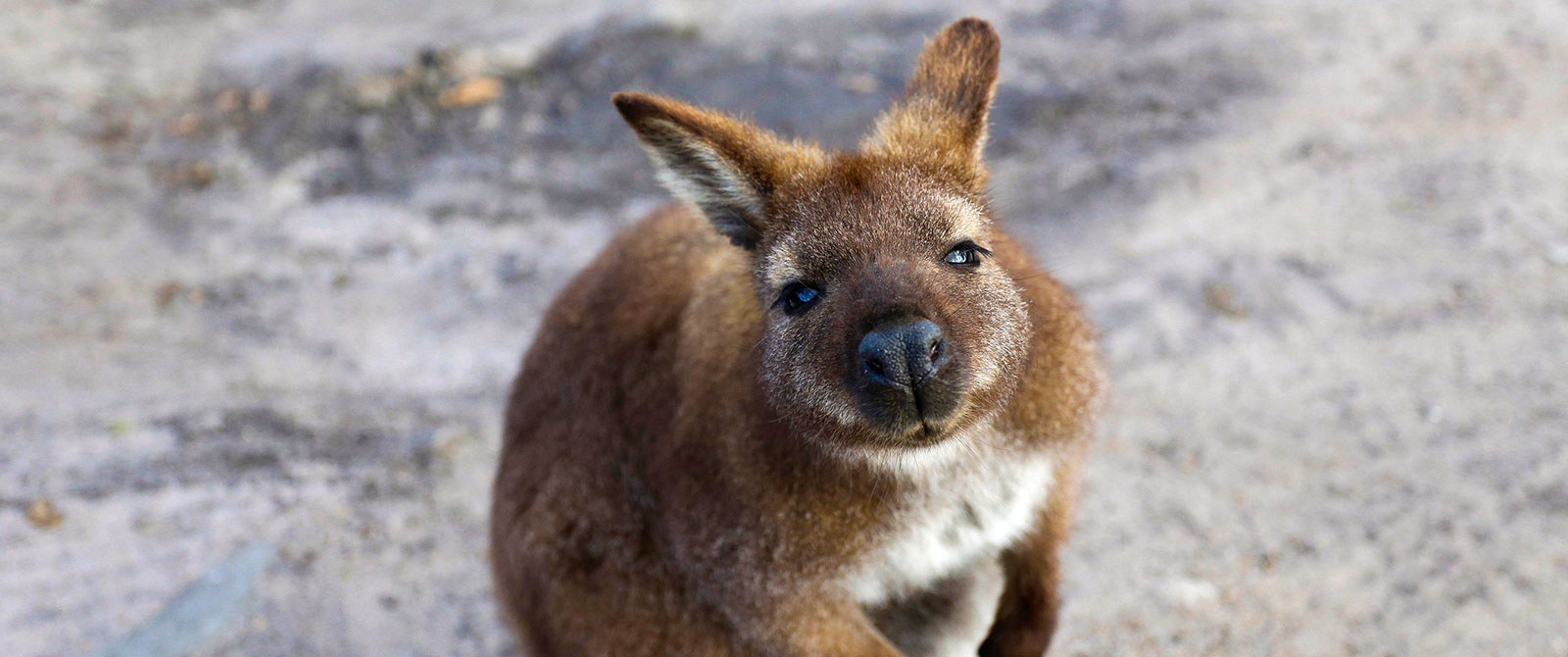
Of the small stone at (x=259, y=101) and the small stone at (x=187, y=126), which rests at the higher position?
the small stone at (x=259, y=101)

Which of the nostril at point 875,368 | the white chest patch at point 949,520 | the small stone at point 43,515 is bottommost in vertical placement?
the small stone at point 43,515

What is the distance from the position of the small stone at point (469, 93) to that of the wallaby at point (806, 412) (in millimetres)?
5146

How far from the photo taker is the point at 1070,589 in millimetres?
5008

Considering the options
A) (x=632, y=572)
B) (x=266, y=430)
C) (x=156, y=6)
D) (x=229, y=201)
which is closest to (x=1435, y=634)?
(x=632, y=572)

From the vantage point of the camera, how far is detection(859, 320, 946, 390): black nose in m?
2.83

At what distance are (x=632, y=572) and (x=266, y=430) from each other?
324 cm

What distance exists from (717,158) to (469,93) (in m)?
6.19

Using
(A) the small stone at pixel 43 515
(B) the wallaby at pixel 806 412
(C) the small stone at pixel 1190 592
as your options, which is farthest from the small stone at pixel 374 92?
(C) the small stone at pixel 1190 592

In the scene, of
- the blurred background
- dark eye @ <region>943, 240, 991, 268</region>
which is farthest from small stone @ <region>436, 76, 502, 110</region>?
dark eye @ <region>943, 240, 991, 268</region>

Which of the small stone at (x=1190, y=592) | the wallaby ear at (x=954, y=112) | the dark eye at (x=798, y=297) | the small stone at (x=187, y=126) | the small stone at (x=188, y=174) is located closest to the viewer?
the dark eye at (x=798, y=297)

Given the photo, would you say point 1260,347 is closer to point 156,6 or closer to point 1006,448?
point 1006,448

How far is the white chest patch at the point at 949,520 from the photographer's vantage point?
11.5 feet

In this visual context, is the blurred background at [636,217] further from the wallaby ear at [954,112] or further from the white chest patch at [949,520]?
the wallaby ear at [954,112]

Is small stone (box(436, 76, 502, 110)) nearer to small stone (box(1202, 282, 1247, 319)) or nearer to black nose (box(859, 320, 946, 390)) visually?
small stone (box(1202, 282, 1247, 319))
